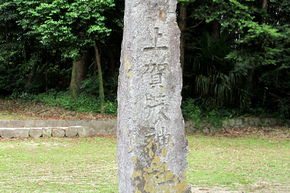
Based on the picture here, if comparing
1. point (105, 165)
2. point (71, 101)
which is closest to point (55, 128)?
point (71, 101)

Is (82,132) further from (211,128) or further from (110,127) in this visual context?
(211,128)

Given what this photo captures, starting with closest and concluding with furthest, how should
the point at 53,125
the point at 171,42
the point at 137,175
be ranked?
the point at 137,175 → the point at 171,42 → the point at 53,125

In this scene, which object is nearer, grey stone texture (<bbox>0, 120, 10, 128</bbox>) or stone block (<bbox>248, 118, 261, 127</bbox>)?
grey stone texture (<bbox>0, 120, 10, 128</bbox>)

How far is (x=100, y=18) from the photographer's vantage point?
397 inches

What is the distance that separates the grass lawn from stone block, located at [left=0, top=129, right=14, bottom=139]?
2.09 ft

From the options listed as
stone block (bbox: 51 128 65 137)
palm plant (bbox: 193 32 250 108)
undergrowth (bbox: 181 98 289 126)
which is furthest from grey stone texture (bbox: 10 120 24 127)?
palm plant (bbox: 193 32 250 108)

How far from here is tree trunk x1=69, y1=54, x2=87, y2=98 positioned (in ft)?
42.5

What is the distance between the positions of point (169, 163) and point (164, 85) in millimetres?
910

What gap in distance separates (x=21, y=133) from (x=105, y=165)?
441cm

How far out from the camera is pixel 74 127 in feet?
34.0

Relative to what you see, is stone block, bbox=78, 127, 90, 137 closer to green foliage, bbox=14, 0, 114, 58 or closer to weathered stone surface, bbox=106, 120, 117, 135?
weathered stone surface, bbox=106, 120, 117, 135

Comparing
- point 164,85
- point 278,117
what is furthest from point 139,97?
point 278,117

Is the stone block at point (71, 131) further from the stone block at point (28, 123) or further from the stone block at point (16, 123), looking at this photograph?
the stone block at point (16, 123)

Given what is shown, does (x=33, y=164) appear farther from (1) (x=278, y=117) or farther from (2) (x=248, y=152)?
(1) (x=278, y=117)
